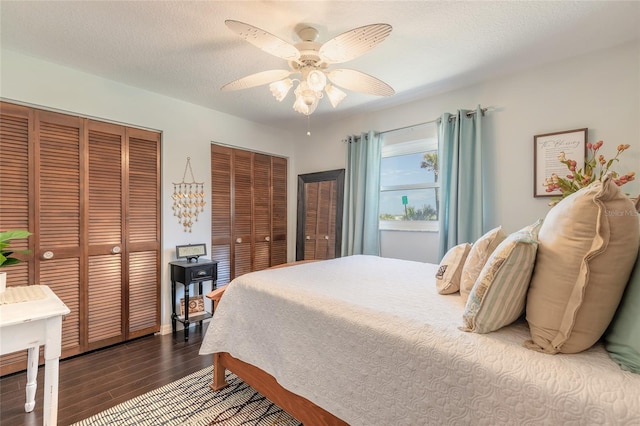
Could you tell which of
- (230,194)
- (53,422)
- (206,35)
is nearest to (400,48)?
(206,35)

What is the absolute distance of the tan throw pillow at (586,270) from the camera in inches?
35.4

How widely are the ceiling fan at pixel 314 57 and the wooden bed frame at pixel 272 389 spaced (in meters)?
1.49

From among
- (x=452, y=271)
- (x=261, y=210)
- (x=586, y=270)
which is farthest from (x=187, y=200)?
(x=586, y=270)

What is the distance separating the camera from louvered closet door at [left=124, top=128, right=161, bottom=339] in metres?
2.92

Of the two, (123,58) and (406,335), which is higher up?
(123,58)

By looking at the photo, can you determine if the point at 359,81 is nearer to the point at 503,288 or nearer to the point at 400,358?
the point at 503,288

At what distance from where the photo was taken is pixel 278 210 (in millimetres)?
4316

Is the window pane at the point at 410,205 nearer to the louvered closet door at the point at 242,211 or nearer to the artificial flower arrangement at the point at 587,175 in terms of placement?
the artificial flower arrangement at the point at 587,175

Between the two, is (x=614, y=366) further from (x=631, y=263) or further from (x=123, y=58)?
(x=123, y=58)

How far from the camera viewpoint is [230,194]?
12.2ft

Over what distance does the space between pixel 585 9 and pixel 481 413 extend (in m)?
2.25

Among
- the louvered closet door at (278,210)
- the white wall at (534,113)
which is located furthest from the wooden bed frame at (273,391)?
the louvered closet door at (278,210)

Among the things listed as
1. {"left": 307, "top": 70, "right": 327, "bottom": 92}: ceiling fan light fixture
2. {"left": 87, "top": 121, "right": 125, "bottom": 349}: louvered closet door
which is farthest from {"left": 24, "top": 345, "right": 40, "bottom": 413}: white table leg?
{"left": 307, "top": 70, "right": 327, "bottom": 92}: ceiling fan light fixture

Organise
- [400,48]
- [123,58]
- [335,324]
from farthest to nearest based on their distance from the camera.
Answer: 1. [123,58]
2. [400,48]
3. [335,324]
